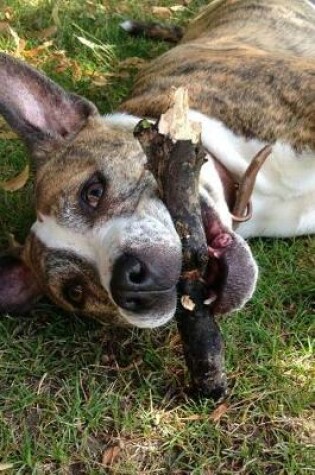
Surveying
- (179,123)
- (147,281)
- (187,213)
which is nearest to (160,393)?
(147,281)

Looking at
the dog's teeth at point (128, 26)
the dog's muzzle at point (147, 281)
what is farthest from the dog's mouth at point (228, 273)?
the dog's teeth at point (128, 26)

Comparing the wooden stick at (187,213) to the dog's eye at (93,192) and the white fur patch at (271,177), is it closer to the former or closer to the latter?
the dog's eye at (93,192)

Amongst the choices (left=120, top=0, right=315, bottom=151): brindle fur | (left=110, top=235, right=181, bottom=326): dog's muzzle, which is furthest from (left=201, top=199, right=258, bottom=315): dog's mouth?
(left=120, top=0, right=315, bottom=151): brindle fur

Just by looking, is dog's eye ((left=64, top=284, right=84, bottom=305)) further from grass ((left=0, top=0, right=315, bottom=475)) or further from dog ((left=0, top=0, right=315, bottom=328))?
grass ((left=0, top=0, right=315, bottom=475))

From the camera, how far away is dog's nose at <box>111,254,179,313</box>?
2.80 m

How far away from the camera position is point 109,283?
2957mm

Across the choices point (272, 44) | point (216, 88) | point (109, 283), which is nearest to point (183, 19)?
point (272, 44)

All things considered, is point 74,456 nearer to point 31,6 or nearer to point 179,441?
point 179,441

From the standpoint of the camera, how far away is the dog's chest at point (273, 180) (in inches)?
145

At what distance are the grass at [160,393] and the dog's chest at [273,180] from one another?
0.37 ft

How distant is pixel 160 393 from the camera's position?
129 inches

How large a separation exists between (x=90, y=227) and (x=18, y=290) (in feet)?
2.40

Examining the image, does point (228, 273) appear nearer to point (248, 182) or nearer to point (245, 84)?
point (248, 182)

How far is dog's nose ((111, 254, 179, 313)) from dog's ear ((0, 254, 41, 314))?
99cm
